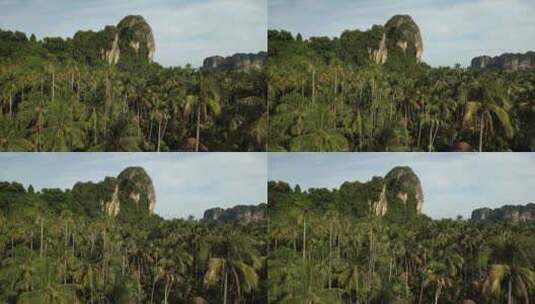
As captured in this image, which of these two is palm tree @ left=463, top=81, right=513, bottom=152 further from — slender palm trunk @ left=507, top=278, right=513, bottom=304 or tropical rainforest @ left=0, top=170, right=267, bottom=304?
tropical rainforest @ left=0, top=170, right=267, bottom=304

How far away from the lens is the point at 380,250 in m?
4.48

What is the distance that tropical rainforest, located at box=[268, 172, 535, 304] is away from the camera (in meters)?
4.41

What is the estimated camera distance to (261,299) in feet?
14.4

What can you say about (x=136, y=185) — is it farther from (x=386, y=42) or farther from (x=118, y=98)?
(x=386, y=42)

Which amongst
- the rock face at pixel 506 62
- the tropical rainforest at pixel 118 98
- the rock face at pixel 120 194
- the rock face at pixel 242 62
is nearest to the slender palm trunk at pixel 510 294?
the rock face at pixel 506 62

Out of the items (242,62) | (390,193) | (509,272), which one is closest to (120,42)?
(242,62)

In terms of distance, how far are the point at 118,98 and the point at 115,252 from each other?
0.81 m

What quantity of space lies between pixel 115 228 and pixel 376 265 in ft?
4.54

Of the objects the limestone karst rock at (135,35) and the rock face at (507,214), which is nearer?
the rock face at (507,214)

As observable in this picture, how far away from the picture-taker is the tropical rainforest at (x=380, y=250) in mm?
4406

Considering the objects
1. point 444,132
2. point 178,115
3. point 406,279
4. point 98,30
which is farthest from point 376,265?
point 98,30

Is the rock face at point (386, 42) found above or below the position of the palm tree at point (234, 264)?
above

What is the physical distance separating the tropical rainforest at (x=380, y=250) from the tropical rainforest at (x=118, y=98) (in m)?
0.45

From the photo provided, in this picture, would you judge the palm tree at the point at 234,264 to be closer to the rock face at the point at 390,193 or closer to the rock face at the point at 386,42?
the rock face at the point at 390,193
